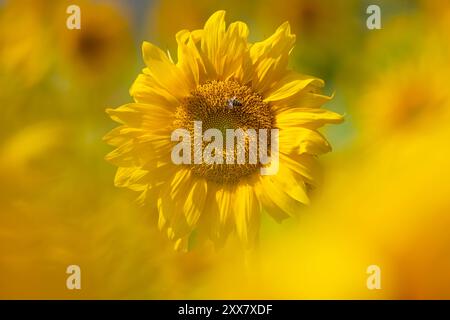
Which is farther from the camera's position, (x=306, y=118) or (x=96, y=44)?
(x=96, y=44)

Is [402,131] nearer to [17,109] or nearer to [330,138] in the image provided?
[330,138]

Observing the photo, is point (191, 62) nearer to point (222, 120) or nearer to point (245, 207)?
point (222, 120)

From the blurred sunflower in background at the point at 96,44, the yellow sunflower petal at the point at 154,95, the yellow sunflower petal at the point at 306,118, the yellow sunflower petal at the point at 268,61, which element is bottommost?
the yellow sunflower petal at the point at 306,118

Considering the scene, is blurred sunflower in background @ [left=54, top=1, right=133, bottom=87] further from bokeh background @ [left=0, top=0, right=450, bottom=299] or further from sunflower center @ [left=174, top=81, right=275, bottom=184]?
sunflower center @ [left=174, top=81, right=275, bottom=184]

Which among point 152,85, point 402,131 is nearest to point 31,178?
point 152,85

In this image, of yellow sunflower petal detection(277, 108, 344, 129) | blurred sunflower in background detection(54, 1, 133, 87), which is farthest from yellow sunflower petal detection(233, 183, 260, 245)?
blurred sunflower in background detection(54, 1, 133, 87)

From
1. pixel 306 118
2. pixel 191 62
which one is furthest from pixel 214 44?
pixel 306 118

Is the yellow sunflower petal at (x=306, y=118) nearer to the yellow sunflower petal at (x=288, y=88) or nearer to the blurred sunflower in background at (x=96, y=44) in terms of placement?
the yellow sunflower petal at (x=288, y=88)

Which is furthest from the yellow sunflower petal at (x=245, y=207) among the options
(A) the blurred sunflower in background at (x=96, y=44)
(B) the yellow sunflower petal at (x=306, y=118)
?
(A) the blurred sunflower in background at (x=96, y=44)
